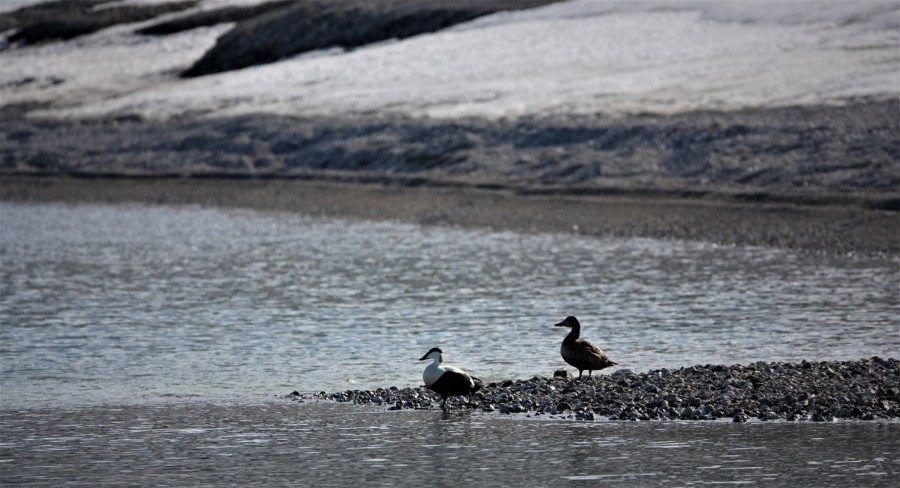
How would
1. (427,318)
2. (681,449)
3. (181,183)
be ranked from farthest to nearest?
(181,183) < (427,318) < (681,449)

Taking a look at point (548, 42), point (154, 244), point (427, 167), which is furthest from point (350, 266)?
point (548, 42)

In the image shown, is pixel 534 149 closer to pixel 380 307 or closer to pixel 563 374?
pixel 380 307

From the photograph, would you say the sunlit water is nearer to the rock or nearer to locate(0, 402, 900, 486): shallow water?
locate(0, 402, 900, 486): shallow water

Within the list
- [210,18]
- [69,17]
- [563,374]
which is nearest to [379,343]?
[563,374]

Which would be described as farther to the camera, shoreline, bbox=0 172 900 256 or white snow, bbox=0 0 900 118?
white snow, bbox=0 0 900 118

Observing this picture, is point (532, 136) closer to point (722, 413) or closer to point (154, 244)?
point (154, 244)

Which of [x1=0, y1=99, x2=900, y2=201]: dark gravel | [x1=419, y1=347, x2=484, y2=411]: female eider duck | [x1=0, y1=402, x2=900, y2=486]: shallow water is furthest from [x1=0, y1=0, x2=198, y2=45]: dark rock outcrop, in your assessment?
[x1=419, y1=347, x2=484, y2=411]: female eider duck

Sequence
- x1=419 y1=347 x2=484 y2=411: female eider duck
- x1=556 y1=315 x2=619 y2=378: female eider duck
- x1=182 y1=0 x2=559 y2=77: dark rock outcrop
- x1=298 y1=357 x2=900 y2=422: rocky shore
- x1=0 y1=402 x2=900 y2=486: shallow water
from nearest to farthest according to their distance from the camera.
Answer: x1=0 y1=402 x2=900 y2=486: shallow water → x1=298 y1=357 x2=900 y2=422: rocky shore → x1=419 y1=347 x2=484 y2=411: female eider duck → x1=556 y1=315 x2=619 y2=378: female eider duck → x1=182 y1=0 x2=559 y2=77: dark rock outcrop

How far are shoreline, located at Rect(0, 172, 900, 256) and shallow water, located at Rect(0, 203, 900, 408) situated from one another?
2.77 ft

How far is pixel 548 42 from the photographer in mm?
61031

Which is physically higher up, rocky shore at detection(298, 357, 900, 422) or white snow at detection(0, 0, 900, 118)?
white snow at detection(0, 0, 900, 118)

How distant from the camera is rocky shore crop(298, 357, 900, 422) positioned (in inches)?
567

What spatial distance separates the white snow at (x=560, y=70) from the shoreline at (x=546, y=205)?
738cm

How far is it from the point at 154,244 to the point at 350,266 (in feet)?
21.7
